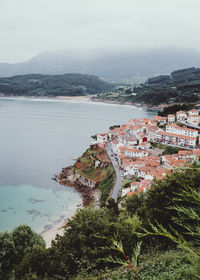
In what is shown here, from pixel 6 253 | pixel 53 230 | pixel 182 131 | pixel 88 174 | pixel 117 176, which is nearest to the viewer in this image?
pixel 6 253

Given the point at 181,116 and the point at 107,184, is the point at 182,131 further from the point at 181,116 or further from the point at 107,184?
the point at 107,184

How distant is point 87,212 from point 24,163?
21754 millimetres

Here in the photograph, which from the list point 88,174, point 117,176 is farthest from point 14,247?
point 88,174

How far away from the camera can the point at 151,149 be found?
2652 centimetres

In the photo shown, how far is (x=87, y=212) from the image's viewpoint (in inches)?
336

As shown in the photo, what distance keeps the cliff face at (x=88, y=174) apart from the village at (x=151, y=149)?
1.59m

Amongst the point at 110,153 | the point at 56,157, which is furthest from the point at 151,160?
the point at 56,157

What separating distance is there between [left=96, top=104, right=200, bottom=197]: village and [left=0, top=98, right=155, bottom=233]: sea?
5142 millimetres

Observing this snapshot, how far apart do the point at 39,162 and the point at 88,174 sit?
7886 mm

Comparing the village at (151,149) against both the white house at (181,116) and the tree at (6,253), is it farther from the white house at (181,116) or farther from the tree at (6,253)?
the tree at (6,253)

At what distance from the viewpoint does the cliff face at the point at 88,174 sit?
21356 millimetres

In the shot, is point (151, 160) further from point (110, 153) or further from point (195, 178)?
point (195, 178)

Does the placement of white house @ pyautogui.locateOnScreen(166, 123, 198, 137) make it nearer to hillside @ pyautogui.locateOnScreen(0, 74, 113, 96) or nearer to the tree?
the tree

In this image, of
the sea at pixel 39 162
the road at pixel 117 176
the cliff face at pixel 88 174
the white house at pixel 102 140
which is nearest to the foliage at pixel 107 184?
the cliff face at pixel 88 174
